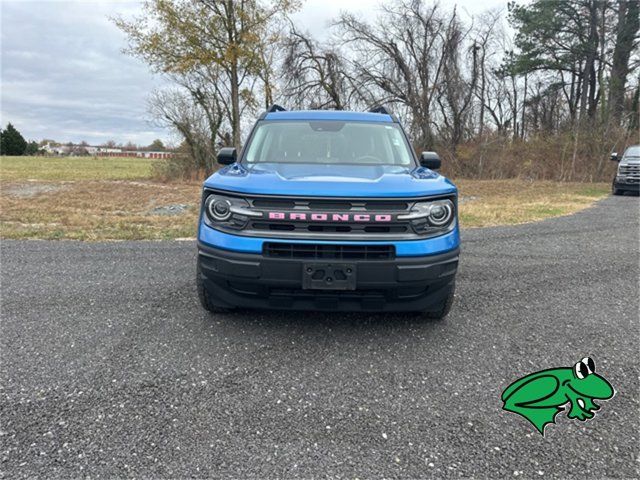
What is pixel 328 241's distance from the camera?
2777mm

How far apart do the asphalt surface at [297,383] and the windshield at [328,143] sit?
1.45m

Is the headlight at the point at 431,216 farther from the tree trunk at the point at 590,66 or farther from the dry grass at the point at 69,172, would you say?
the tree trunk at the point at 590,66

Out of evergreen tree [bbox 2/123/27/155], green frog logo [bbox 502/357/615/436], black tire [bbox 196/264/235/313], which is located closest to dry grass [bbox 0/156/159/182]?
black tire [bbox 196/264/235/313]

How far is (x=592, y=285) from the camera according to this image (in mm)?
4652

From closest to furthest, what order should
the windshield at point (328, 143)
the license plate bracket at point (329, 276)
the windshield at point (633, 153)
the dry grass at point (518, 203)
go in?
the license plate bracket at point (329, 276)
the windshield at point (328, 143)
the dry grass at point (518, 203)
the windshield at point (633, 153)

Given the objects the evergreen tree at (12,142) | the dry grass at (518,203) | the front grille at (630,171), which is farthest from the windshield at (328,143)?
the evergreen tree at (12,142)

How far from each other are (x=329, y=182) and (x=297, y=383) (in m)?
1.34

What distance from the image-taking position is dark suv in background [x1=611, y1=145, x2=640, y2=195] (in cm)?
1433

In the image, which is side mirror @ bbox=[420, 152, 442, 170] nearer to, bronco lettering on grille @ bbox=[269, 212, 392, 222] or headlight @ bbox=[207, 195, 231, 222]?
bronco lettering on grille @ bbox=[269, 212, 392, 222]

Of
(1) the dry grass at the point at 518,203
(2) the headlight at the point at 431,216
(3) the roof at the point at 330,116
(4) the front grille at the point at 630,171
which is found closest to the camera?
(2) the headlight at the point at 431,216

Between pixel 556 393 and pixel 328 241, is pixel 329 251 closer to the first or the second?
pixel 328 241

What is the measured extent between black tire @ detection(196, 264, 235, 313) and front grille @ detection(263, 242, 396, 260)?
2.69 ft

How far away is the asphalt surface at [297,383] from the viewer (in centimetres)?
196

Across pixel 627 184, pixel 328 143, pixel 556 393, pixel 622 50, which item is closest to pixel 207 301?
pixel 328 143
